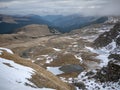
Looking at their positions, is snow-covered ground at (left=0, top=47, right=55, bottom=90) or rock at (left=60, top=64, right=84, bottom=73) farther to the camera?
rock at (left=60, top=64, right=84, bottom=73)

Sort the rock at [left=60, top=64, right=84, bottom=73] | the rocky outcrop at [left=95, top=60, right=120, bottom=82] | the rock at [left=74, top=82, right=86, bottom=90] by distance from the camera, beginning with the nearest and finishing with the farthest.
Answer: the rocky outcrop at [left=95, top=60, right=120, bottom=82]
the rock at [left=74, top=82, right=86, bottom=90]
the rock at [left=60, top=64, right=84, bottom=73]

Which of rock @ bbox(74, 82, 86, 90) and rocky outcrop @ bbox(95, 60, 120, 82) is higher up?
rocky outcrop @ bbox(95, 60, 120, 82)

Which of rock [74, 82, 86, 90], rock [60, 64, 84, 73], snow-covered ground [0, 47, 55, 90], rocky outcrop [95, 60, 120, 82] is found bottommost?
rock [74, 82, 86, 90]

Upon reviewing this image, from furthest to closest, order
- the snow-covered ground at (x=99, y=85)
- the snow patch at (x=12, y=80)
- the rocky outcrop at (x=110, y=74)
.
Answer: the rocky outcrop at (x=110, y=74) → the snow-covered ground at (x=99, y=85) → the snow patch at (x=12, y=80)

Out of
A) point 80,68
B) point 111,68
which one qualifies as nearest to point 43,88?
point 111,68

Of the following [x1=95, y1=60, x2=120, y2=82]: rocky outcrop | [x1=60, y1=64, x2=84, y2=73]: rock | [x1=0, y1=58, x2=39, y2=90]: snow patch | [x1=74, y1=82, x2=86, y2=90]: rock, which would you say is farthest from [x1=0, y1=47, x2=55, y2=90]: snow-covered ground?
[x1=60, y1=64, x2=84, y2=73]: rock

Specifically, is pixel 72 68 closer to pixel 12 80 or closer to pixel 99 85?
pixel 99 85

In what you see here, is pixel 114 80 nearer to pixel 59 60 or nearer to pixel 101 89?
pixel 101 89

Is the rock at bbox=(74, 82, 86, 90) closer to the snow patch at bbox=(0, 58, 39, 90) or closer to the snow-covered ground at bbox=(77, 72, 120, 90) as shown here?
the snow-covered ground at bbox=(77, 72, 120, 90)

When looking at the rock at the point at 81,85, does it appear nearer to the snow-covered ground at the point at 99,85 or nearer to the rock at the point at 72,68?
the snow-covered ground at the point at 99,85

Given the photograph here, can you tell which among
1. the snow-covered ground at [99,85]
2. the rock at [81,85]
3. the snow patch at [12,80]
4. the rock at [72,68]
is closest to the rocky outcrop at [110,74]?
the snow-covered ground at [99,85]

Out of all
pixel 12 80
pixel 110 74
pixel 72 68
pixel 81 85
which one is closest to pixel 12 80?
pixel 12 80
